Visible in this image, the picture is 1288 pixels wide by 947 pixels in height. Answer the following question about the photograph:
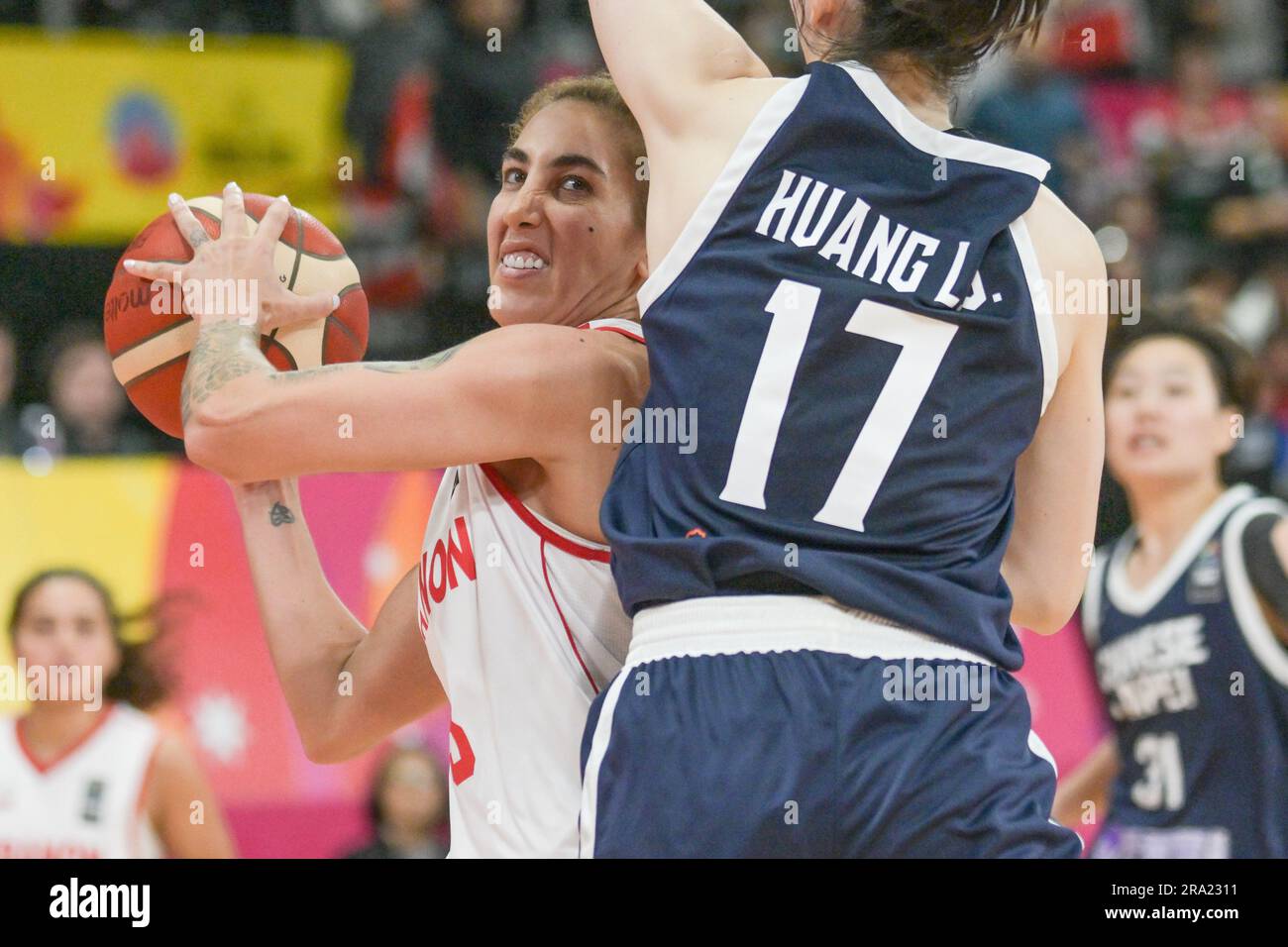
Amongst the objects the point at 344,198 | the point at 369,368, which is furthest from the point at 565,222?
the point at 344,198

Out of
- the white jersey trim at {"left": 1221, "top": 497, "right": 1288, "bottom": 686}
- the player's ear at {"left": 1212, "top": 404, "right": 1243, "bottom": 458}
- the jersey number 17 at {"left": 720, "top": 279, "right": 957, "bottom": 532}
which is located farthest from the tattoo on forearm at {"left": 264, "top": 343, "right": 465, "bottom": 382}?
the player's ear at {"left": 1212, "top": 404, "right": 1243, "bottom": 458}

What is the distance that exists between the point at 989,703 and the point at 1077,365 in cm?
58

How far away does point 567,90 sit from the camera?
327 centimetres

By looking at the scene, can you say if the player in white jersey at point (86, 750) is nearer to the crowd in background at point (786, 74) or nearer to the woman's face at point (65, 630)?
the woman's face at point (65, 630)

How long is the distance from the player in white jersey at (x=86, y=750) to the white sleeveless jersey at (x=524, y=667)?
3.21 m

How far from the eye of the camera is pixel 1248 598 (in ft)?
18.0

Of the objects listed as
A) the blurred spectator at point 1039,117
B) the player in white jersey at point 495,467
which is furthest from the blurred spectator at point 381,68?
the player in white jersey at point 495,467

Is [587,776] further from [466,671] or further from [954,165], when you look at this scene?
[954,165]

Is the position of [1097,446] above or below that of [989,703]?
above

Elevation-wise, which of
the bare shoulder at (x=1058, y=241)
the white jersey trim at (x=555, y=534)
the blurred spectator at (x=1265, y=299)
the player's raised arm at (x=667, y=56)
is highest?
the blurred spectator at (x=1265, y=299)

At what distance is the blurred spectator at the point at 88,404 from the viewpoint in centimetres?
716

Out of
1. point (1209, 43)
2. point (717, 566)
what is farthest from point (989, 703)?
point (1209, 43)
